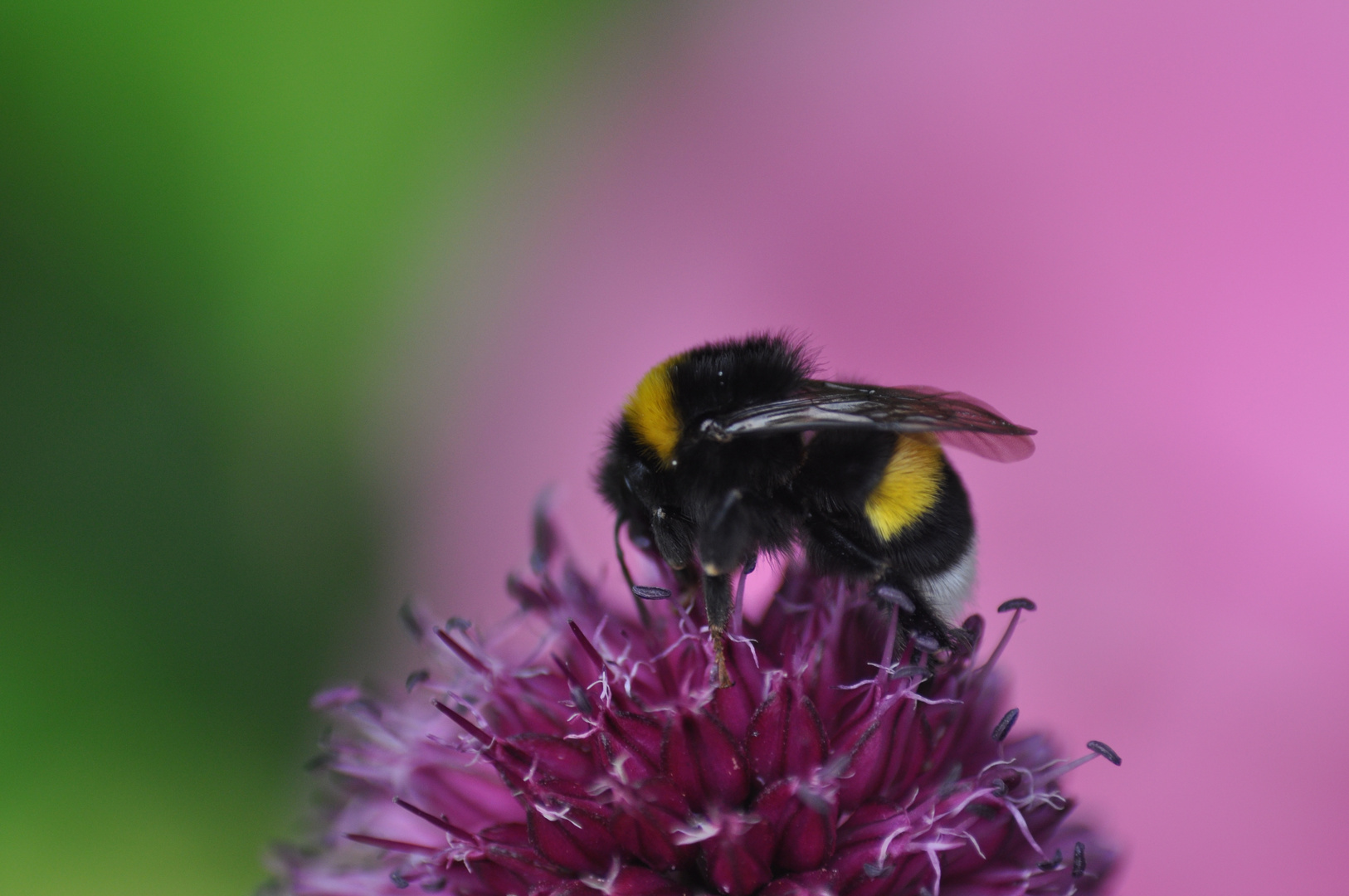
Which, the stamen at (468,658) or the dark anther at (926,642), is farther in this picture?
the stamen at (468,658)

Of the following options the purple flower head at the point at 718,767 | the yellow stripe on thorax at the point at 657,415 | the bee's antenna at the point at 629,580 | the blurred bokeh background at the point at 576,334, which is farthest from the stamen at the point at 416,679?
the blurred bokeh background at the point at 576,334

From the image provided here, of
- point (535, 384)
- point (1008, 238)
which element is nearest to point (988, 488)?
point (1008, 238)

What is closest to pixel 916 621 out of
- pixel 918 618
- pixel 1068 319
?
pixel 918 618

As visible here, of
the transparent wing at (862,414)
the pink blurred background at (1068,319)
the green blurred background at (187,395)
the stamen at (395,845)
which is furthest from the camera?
the pink blurred background at (1068,319)

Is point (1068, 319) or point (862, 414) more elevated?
point (1068, 319)

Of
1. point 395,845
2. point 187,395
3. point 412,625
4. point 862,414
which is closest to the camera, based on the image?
point 862,414

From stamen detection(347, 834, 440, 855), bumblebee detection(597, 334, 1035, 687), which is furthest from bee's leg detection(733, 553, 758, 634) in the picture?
stamen detection(347, 834, 440, 855)

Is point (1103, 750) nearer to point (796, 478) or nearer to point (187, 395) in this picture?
point (796, 478)

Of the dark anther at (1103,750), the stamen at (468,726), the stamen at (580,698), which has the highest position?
the stamen at (468,726)

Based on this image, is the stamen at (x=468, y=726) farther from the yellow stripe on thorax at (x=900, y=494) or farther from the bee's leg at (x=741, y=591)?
the yellow stripe on thorax at (x=900, y=494)
